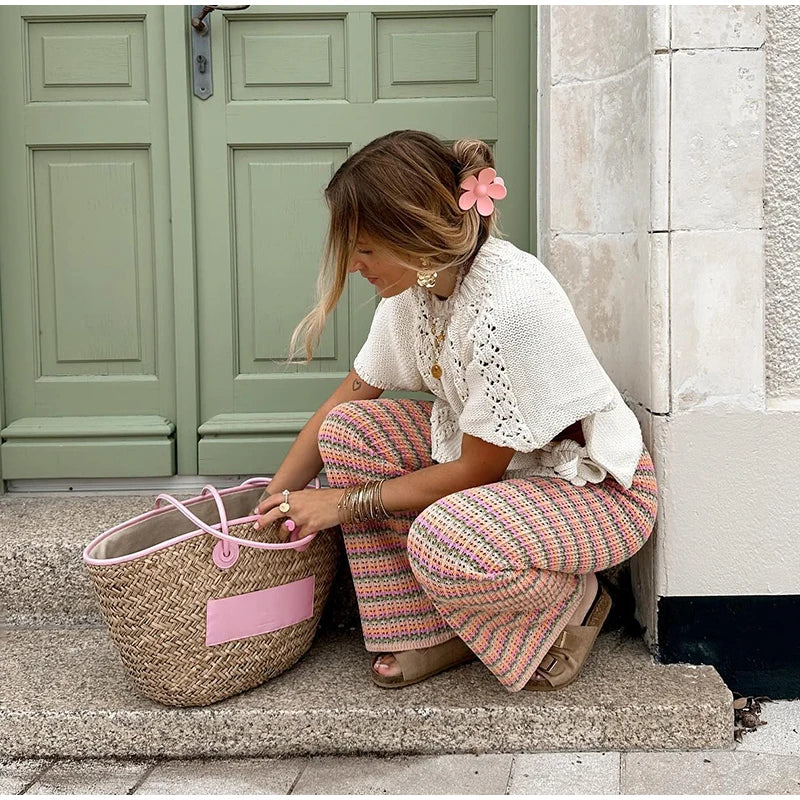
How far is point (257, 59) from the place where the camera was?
273 cm

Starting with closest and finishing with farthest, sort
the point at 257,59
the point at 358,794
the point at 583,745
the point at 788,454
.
A: the point at 358,794
the point at 583,745
the point at 788,454
the point at 257,59

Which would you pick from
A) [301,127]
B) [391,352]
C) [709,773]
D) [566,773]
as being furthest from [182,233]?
[709,773]

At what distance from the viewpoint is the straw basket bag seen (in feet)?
6.20

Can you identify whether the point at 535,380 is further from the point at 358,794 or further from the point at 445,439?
the point at 358,794

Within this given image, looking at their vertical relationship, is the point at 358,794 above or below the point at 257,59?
below

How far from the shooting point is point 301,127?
273 centimetres

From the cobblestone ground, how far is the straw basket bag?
154mm

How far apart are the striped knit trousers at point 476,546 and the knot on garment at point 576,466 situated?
2 cm

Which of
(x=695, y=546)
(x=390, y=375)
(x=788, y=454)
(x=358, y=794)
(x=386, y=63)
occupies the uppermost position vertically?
(x=386, y=63)

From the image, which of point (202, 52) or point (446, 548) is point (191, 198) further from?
point (446, 548)

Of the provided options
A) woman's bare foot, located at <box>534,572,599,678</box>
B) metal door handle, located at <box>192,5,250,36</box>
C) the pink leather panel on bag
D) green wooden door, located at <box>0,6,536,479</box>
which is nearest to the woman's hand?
the pink leather panel on bag

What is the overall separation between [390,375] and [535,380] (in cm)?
46

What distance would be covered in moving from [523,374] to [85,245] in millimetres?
1502

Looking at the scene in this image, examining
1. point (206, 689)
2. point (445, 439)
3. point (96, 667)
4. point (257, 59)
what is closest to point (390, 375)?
point (445, 439)
